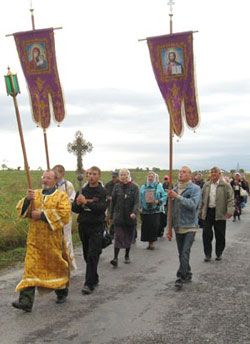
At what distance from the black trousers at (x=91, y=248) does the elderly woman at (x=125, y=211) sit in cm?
179

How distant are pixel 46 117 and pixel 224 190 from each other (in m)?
3.76

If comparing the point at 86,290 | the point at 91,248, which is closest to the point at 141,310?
the point at 86,290

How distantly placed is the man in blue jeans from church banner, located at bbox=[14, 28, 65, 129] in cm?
266

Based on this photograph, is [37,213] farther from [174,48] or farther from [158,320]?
[174,48]

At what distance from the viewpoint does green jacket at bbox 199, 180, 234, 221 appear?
28.5 feet

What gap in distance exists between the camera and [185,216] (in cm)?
696

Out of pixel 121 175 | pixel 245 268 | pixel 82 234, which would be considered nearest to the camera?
pixel 82 234

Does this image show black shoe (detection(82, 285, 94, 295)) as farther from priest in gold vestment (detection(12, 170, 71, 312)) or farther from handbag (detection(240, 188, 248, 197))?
handbag (detection(240, 188, 248, 197))

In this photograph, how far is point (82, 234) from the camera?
21.9 feet

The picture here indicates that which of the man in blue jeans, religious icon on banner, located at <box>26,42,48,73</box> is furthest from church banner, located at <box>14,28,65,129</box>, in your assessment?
the man in blue jeans

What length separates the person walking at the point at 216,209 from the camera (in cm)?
871

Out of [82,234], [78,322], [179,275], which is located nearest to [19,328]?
[78,322]

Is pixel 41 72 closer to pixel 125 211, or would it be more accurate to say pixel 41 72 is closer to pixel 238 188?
pixel 125 211

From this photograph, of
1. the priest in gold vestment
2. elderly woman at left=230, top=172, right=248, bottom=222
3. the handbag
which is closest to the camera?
the priest in gold vestment
